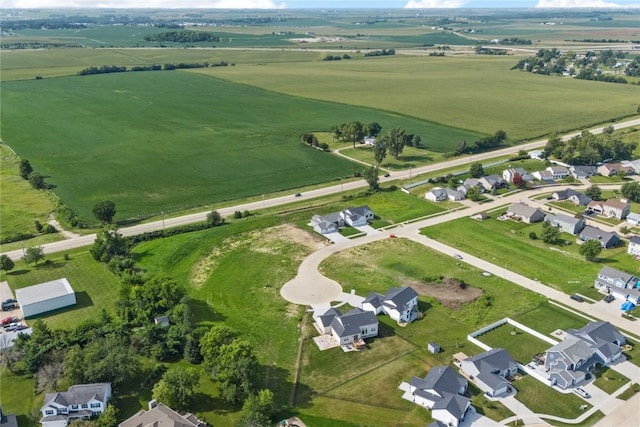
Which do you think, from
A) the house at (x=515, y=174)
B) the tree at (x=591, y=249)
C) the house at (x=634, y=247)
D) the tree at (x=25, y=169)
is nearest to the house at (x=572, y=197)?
the house at (x=515, y=174)

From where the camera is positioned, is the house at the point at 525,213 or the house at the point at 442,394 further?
the house at the point at 525,213

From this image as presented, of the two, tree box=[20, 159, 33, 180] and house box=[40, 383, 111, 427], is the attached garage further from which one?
tree box=[20, 159, 33, 180]

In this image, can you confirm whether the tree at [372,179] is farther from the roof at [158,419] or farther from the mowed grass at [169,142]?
the roof at [158,419]

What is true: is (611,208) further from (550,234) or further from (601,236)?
(550,234)

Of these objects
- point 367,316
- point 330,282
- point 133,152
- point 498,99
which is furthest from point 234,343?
point 498,99

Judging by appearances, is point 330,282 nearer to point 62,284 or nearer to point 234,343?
point 234,343

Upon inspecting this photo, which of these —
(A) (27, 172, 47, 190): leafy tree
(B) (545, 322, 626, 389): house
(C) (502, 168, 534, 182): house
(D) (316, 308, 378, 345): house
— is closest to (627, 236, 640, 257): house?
(B) (545, 322, 626, 389): house
